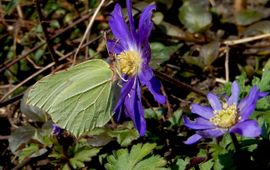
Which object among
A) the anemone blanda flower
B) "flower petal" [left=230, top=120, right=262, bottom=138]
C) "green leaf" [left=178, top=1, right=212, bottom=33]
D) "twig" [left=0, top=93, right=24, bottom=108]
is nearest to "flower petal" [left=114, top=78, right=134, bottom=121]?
the anemone blanda flower

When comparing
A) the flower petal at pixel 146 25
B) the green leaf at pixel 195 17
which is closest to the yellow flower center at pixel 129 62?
the flower petal at pixel 146 25

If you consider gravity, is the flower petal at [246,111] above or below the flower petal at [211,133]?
above

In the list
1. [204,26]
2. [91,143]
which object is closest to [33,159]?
[91,143]

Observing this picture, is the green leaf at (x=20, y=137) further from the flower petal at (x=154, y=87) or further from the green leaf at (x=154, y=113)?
the flower petal at (x=154, y=87)

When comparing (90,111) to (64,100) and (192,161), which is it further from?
(192,161)

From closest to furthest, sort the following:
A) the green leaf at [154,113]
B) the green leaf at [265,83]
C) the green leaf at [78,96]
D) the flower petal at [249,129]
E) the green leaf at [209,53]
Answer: the flower petal at [249,129], the green leaf at [265,83], the green leaf at [78,96], the green leaf at [154,113], the green leaf at [209,53]

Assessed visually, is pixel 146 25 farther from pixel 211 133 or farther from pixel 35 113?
pixel 35 113

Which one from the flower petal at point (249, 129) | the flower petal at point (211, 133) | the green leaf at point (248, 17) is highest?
the flower petal at point (249, 129)
